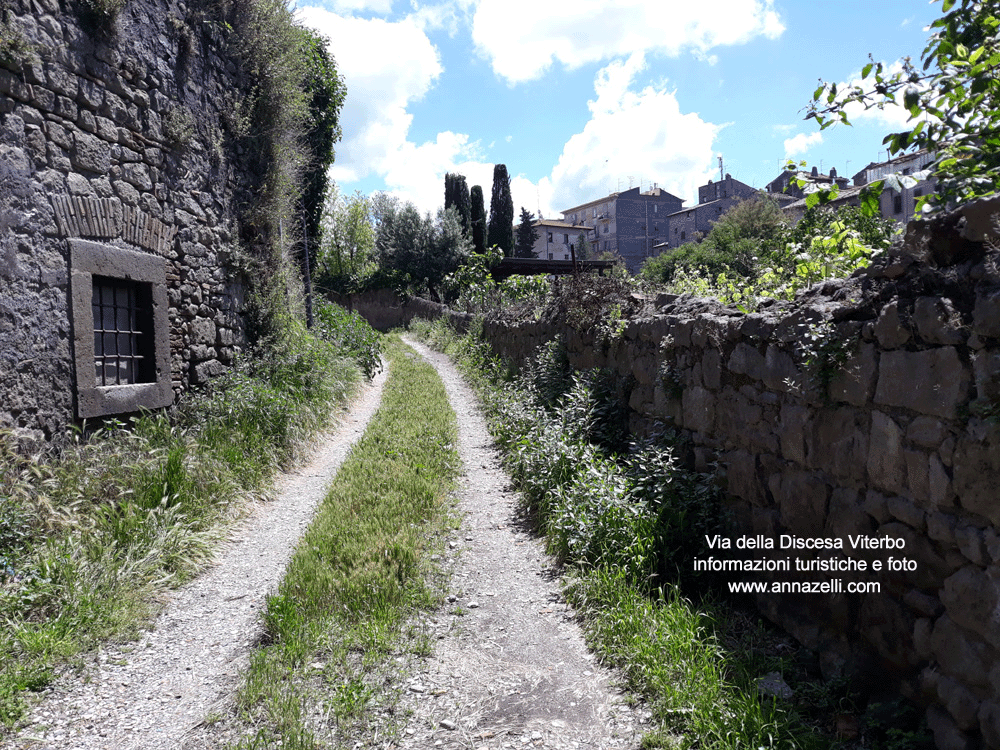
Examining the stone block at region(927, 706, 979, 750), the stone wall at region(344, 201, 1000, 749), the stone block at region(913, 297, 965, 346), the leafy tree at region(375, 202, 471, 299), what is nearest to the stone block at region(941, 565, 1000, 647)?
the stone wall at region(344, 201, 1000, 749)

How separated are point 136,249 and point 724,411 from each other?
536 cm

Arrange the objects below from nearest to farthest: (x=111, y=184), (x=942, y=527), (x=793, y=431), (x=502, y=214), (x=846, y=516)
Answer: (x=942, y=527)
(x=846, y=516)
(x=793, y=431)
(x=111, y=184)
(x=502, y=214)

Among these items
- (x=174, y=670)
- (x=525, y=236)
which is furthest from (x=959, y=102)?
(x=525, y=236)

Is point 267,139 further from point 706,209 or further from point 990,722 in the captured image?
point 706,209

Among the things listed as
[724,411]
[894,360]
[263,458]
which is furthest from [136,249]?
[894,360]

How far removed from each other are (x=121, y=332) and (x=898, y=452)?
6.17 meters

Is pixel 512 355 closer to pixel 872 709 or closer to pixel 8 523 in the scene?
pixel 8 523

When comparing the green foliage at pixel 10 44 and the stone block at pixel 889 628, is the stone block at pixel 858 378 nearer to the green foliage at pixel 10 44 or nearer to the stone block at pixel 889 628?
the stone block at pixel 889 628

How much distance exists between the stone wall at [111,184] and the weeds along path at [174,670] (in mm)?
1886

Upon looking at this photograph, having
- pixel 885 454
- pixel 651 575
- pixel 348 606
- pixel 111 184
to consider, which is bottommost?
pixel 348 606

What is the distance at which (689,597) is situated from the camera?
153 inches

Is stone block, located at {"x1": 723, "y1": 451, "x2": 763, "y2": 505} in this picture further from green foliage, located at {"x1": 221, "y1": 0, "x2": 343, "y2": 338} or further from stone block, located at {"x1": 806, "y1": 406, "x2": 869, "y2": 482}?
green foliage, located at {"x1": 221, "y1": 0, "x2": 343, "y2": 338}

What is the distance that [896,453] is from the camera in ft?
9.14

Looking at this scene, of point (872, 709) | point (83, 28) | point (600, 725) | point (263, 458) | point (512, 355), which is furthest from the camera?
point (512, 355)
